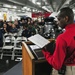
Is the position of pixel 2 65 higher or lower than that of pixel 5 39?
lower

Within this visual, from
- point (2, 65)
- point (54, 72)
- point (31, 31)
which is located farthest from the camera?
point (31, 31)

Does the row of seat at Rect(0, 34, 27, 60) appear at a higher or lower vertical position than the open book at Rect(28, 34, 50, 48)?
lower

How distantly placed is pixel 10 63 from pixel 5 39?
1.69m

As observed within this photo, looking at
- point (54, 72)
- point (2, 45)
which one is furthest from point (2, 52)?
point (54, 72)

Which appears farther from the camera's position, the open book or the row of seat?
the row of seat

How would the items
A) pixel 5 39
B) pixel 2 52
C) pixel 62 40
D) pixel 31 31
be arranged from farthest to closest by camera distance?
1. pixel 31 31
2. pixel 5 39
3. pixel 2 52
4. pixel 62 40

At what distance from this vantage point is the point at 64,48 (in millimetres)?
2018

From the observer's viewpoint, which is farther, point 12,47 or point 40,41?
point 12,47

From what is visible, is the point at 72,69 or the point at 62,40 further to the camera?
the point at 72,69

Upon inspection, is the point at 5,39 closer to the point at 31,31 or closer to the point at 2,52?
the point at 2,52

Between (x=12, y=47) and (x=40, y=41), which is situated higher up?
(x=40, y=41)

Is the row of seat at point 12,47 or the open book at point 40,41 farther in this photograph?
the row of seat at point 12,47

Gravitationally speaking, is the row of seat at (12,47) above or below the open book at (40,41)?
below

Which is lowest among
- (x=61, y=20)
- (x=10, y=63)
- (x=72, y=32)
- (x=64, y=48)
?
(x=10, y=63)
